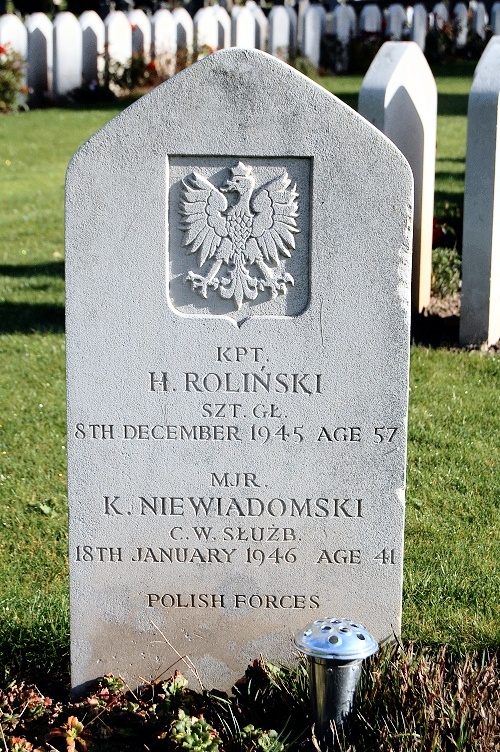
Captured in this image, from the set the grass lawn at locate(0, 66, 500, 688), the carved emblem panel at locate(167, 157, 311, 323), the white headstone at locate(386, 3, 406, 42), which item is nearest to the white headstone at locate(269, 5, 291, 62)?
the white headstone at locate(386, 3, 406, 42)

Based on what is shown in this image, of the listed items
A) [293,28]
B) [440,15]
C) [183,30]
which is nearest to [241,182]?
[183,30]

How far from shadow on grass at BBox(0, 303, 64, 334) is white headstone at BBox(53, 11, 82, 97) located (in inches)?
489

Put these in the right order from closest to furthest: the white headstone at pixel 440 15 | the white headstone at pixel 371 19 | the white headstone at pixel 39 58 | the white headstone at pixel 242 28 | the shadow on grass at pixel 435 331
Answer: the shadow on grass at pixel 435 331
the white headstone at pixel 39 58
the white headstone at pixel 242 28
the white headstone at pixel 371 19
the white headstone at pixel 440 15

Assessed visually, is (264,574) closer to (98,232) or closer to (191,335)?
(191,335)

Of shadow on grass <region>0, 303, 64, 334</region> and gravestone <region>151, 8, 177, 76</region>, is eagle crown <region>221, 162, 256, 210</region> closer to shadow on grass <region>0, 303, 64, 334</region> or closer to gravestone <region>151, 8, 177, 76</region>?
shadow on grass <region>0, 303, 64, 334</region>

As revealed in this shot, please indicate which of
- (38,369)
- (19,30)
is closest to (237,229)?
(38,369)

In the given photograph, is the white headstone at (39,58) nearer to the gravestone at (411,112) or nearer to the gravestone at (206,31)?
the gravestone at (206,31)

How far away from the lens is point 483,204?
7.02m

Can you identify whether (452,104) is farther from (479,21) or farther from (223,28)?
(479,21)

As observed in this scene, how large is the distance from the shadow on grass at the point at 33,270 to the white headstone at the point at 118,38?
37.8ft

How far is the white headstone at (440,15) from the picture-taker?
27.4 meters

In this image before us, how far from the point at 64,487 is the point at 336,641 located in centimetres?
251

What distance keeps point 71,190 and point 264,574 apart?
145 centimetres

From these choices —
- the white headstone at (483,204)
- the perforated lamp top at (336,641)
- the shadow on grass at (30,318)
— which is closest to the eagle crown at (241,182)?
the perforated lamp top at (336,641)
